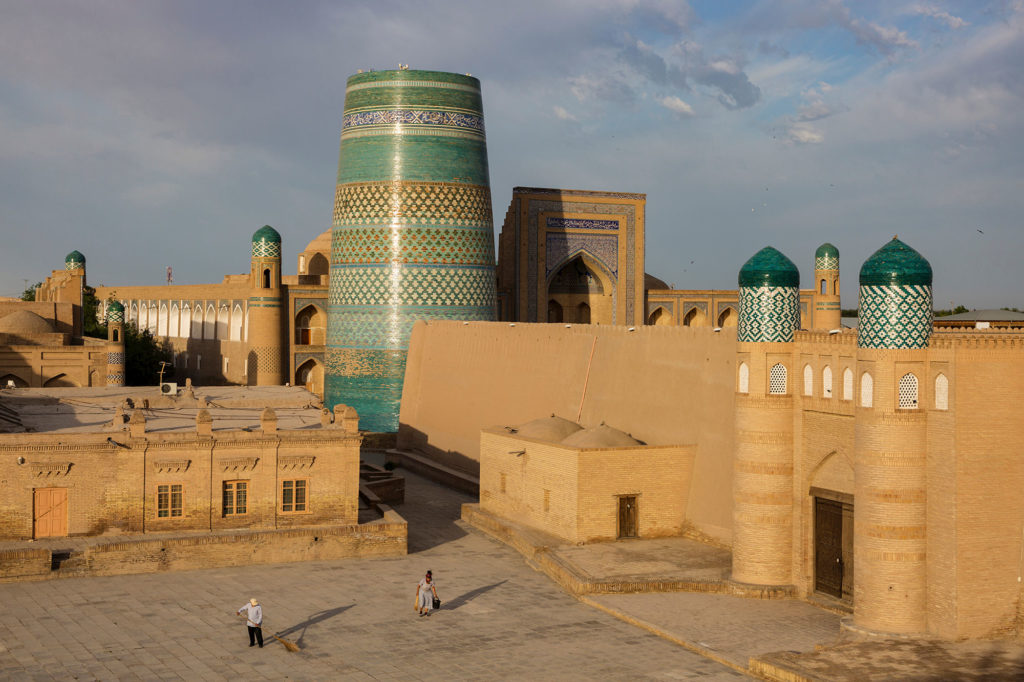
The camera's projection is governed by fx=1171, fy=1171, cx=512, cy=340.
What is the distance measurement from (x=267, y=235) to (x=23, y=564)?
64.0ft

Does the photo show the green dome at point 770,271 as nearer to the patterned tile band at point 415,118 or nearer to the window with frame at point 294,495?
the window with frame at point 294,495

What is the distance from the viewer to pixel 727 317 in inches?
1453

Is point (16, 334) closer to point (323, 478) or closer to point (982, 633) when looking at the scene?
point (323, 478)

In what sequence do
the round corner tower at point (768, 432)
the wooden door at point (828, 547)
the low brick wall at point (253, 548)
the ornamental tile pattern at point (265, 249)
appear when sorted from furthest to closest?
the ornamental tile pattern at point (265, 249)
the low brick wall at point (253, 548)
the round corner tower at point (768, 432)
the wooden door at point (828, 547)

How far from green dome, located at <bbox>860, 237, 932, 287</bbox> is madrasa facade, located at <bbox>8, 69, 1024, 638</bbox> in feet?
0.07

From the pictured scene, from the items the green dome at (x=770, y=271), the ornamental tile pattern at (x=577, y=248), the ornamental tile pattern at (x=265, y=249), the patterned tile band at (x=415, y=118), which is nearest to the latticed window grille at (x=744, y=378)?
the green dome at (x=770, y=271)

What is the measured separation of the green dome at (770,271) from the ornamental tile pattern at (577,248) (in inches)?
652

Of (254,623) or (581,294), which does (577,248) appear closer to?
(581,294)

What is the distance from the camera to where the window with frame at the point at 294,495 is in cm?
1638

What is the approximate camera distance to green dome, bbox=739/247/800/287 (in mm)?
14148

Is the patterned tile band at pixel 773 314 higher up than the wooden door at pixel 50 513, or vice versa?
the patterned tile band at pixel 773 314

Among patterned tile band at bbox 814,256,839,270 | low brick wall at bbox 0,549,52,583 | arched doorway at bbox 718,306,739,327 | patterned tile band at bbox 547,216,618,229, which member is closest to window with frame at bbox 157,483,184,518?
low brick wall at bbox 0,549,52,583

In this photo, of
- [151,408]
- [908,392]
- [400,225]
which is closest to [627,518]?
[908,392]

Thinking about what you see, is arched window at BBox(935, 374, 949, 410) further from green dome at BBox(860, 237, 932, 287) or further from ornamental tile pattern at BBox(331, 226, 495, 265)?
ornamental tile pattern at BBox(331, 226, 495, 265)
